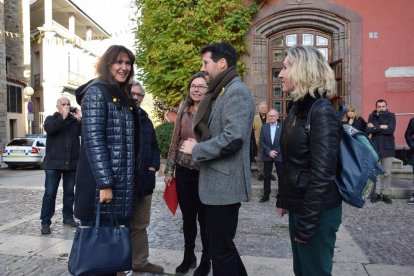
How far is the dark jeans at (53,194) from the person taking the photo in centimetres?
568

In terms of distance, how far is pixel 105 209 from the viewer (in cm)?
290

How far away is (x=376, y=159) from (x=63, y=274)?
311 cm

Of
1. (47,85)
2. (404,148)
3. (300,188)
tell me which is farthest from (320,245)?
(47,85)

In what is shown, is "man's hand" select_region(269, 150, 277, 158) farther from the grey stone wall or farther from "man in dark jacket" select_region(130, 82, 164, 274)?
the grey stone wall

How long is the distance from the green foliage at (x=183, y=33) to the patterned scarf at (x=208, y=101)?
27.5 ft

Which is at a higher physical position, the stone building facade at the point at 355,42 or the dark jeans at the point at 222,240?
the stone building facade at the point at 355,42

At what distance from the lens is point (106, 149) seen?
2900 mm

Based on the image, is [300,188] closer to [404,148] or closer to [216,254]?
[216,254]

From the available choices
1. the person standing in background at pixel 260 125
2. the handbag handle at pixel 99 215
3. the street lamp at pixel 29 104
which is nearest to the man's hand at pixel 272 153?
the person standing in background at pixel 260 125

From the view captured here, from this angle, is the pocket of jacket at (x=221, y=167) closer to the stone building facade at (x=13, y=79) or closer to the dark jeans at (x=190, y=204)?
the dark jeans at (x=190, y=204)

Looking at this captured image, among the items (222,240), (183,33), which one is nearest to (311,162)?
(222,240)

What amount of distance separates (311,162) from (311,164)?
0.01 m

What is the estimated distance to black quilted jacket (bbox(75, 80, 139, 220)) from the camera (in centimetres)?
286

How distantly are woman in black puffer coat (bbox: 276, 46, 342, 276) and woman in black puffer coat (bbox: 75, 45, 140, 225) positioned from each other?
1.15m
